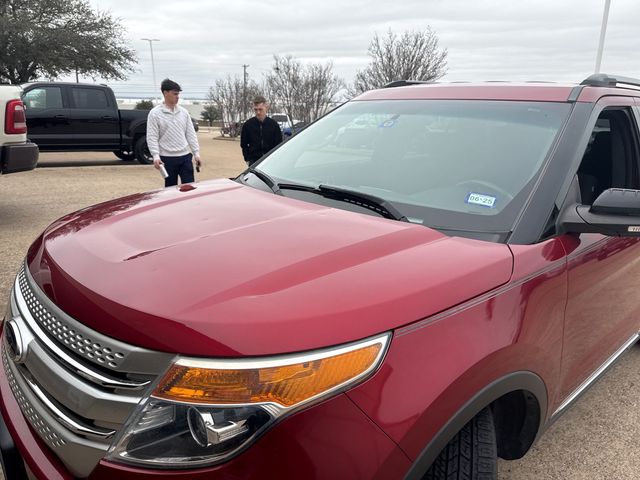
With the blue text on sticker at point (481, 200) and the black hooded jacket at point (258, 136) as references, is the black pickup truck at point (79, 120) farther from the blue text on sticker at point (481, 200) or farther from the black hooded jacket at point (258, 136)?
the blue text on sticker at point (481, 200)

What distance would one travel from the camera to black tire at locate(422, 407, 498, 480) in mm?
1583

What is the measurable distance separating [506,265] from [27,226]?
6748 mm

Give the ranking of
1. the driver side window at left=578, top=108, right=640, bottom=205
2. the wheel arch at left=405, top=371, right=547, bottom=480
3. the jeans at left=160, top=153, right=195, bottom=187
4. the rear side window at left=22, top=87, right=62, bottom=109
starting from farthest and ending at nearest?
1. the rear side window at left=22, top=87, right=62, bottom=109
2. the jeans at left=160, top=153, right=195, bottom=187
3. the driver side window at left=578, top=108, right=640, bottom=205
4. the wheel arch at left=405, top=371, right=547, bottom=480

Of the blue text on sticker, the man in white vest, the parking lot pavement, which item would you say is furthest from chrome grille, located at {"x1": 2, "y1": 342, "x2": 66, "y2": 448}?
the man in white vest

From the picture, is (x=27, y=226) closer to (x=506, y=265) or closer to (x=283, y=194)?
(x=283, y=194)

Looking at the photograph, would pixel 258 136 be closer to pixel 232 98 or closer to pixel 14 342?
pixel 14 342

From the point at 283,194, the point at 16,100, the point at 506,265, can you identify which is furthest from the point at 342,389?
the point at 16,100

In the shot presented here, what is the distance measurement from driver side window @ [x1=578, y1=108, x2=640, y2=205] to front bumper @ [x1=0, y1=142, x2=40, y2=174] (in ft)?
19.8

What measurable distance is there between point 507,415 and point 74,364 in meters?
1.58

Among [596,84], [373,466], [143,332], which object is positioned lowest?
[373,466]

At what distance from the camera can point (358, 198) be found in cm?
229

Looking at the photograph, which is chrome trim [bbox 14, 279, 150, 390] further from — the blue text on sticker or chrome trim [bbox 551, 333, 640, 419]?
chrome trim [bbox 551, 333, 640, 419]

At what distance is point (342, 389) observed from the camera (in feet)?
4.22

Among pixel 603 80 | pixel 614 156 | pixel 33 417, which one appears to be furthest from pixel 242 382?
pixel 614 156
